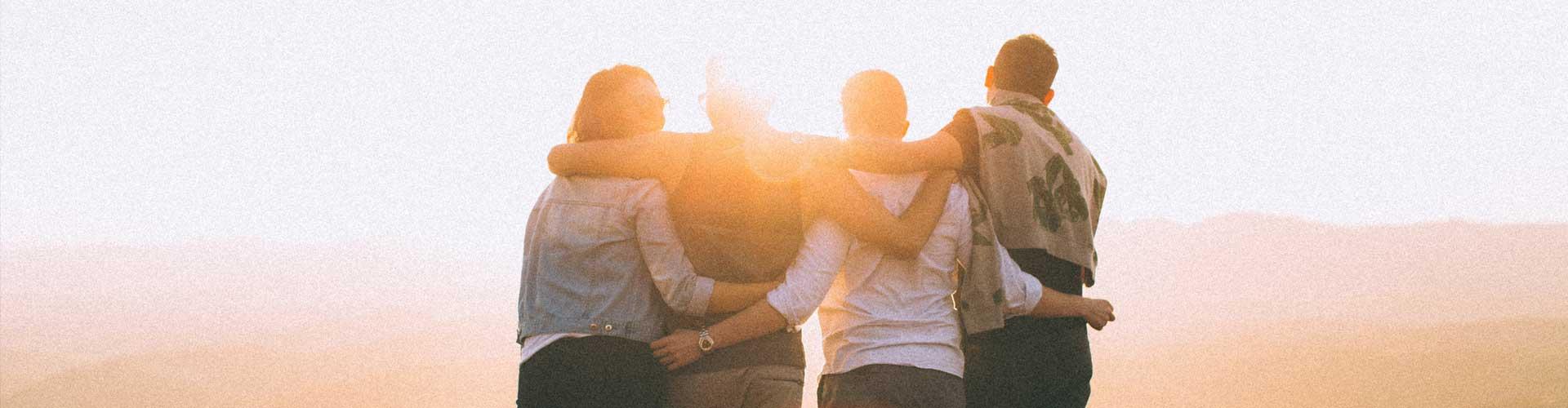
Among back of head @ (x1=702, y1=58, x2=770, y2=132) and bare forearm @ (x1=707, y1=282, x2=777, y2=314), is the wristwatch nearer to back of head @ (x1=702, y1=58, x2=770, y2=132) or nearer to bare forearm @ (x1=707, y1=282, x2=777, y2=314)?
bare forearm @ (x1=707, y1=282, x2=777, y2=314)

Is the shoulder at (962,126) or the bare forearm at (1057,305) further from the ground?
the shoulder at (962,126)

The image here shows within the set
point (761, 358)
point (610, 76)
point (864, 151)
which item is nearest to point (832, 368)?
point (761, 358)

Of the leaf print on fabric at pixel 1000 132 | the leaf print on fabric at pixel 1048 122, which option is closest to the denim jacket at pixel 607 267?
the leaf print on fabric at pixel 1000 132

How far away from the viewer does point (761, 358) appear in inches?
115

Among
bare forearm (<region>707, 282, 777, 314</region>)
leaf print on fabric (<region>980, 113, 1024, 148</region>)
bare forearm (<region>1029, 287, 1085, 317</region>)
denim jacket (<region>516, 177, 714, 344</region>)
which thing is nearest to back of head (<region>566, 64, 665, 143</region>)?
denim jacket (<region>516, 177, 714, 344</region>)

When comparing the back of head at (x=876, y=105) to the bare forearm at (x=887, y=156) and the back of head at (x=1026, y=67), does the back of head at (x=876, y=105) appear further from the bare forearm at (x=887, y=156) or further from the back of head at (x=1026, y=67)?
the back of head at (x=1026, y=67)

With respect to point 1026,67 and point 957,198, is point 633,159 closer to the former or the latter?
point 957,198

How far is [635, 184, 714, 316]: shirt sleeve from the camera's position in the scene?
A: 114 inches

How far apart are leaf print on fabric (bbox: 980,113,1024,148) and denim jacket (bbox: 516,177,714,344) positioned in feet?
3.04

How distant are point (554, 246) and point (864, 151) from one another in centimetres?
83

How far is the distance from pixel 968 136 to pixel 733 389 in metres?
0.98

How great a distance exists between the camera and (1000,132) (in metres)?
3.27

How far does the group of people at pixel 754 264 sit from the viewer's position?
2.83 meters

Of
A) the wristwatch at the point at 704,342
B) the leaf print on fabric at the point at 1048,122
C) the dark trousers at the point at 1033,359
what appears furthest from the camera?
the leaf print on fabric at the point at 1048,122
